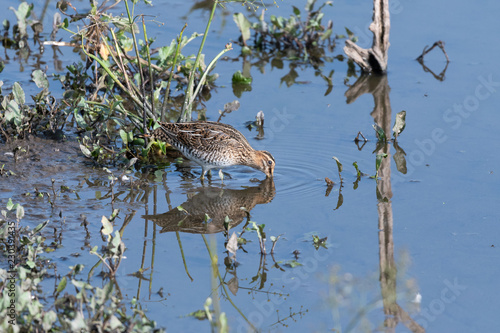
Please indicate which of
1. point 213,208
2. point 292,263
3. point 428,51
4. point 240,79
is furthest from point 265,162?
point 428,51

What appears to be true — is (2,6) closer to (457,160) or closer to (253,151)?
(253,151)

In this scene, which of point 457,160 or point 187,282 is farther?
point 457,160

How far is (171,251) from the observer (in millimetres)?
6832

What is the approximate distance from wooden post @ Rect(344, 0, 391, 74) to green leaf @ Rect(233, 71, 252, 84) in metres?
1.56

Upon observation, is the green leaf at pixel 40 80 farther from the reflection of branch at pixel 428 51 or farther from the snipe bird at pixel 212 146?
the reflection of branch at pixel 428 51

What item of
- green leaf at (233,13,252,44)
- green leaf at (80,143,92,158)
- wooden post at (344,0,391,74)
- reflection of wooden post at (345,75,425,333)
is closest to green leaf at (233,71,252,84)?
green leaf at (233,13,252,44)

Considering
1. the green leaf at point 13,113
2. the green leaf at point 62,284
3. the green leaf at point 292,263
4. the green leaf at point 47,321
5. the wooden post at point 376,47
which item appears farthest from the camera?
the wooden post at point 376,47

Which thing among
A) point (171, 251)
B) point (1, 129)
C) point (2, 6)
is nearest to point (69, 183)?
point (1, 129)

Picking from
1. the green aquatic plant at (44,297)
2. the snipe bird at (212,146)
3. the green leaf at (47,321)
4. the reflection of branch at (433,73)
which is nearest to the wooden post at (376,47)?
the reflection of branch at (433,73)

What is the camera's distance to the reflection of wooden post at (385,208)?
5938 mm

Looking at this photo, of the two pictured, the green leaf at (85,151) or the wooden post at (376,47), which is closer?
the green leaf at (85,151)

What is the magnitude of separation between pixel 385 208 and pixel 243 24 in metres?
5.17

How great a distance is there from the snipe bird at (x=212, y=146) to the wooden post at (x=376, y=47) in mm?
3346

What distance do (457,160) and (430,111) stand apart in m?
1.48
